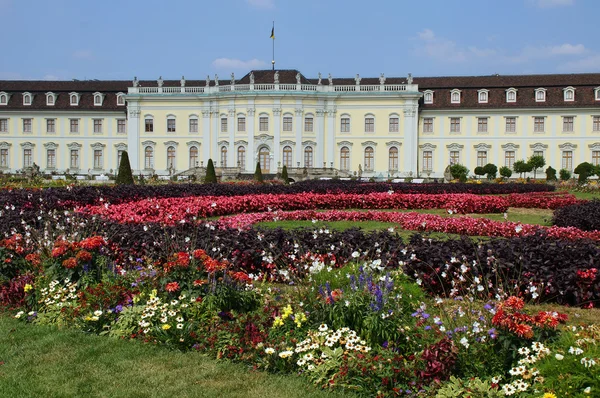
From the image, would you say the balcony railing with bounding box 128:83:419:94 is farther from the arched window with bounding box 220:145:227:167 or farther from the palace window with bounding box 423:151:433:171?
the palace window with bounding box 423:151:433:171

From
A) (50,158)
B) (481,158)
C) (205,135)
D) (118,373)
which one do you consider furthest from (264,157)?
(118,373)

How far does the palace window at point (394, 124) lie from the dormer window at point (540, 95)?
34.1ft

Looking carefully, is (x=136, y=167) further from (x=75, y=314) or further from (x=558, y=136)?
(x=75, y=314)

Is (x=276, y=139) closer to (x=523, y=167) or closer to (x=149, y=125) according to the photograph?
(x=149, y=125)

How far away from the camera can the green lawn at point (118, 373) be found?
14.3 ft

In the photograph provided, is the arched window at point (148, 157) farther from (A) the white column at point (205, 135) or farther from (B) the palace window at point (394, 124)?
(B) the palace window at point (394, 124)

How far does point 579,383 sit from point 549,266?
3.58 meters

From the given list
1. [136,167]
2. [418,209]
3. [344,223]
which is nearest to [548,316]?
[344,223]

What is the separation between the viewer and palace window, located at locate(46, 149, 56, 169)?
50906 mm

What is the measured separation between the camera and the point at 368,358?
4.41 metres

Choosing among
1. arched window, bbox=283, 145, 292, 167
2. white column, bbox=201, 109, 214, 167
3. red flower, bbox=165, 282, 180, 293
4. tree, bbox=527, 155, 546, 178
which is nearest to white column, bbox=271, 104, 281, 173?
arched window, bbox=283, 145, 292, 167

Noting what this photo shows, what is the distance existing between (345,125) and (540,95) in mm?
14740

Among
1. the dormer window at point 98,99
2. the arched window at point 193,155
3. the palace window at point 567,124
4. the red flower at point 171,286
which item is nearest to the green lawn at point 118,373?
the red flower at point 171,286

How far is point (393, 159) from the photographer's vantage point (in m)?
46.8
